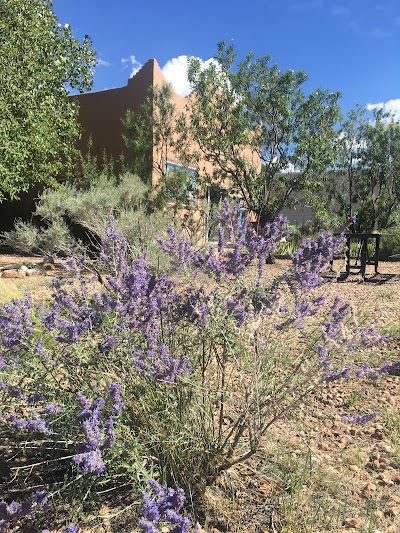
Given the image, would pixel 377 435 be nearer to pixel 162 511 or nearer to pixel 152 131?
pixel 162 511

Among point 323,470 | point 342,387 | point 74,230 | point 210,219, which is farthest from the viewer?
point 74,230

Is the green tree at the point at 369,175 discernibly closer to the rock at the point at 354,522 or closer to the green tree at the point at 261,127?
the green tree at the point at 261,127

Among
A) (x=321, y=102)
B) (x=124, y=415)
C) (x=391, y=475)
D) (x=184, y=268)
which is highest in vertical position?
(x=321, y=102)

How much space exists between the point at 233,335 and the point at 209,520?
81 cm

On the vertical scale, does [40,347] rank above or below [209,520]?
above

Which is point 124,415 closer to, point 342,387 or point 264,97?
point 342,387

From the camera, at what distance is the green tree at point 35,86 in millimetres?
9914

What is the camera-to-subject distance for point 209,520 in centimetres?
203

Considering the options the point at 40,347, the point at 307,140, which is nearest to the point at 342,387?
the point at 40,347

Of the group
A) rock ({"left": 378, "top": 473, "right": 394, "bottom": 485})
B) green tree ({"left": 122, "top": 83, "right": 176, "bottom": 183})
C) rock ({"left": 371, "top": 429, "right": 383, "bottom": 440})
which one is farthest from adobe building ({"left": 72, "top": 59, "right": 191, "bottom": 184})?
rock ({"left": 378, "top": 473, "right": 394, "bottom": 485})

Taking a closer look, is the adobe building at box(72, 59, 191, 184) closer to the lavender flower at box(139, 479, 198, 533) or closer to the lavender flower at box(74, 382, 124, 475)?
the lavender flower at box(74, 382, 124, 475)

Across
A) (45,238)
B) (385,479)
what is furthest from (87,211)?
(385,479)

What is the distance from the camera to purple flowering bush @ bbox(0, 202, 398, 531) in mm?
1968

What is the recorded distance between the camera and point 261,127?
12.0 metres
